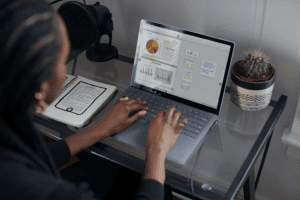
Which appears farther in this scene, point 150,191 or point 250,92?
point 250,92

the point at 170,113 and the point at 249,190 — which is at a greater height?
the point at 170,113

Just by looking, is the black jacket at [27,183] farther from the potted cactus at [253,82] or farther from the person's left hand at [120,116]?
the potted cactus at [253,82]

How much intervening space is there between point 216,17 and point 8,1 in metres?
0.76

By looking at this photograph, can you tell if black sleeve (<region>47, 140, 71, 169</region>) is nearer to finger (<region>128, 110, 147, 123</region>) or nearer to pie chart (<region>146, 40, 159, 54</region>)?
finger (<region>128, 110, 147, 123</region>)

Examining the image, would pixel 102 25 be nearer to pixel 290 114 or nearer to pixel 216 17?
pixel 216 17

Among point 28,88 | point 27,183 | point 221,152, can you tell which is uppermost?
point 28,88

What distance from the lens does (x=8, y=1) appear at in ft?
1.69

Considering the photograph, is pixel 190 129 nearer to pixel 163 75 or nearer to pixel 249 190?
pixel 163 75

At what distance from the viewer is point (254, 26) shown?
3.34ft

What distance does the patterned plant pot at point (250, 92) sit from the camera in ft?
3.02

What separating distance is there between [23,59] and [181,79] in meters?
0.63

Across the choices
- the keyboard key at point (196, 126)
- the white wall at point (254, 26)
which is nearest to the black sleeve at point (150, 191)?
the keyboard key at point (196, 126)

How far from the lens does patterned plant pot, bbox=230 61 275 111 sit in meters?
0.92

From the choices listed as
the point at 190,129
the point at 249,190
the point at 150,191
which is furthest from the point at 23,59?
the point at 249,190
